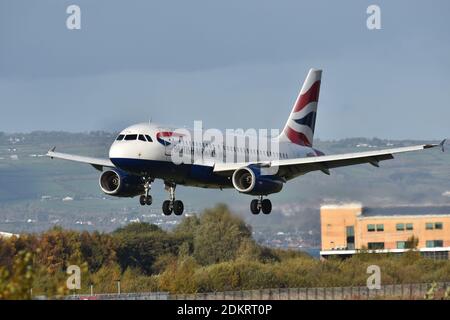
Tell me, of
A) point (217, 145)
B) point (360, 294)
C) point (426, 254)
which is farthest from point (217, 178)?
point (426, 254)

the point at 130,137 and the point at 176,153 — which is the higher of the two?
the point at 130,137

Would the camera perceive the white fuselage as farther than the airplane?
No

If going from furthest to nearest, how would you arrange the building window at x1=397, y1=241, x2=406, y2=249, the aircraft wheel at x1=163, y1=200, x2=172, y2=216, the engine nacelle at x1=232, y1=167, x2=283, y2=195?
the building window at x1=397, y1=241, x2=406, y2=249, the aircraft wheel at x1=163, y1=200, x2=172, y2=216, the engine nacelle at x1=232, y1=167, x2=283, y2=195

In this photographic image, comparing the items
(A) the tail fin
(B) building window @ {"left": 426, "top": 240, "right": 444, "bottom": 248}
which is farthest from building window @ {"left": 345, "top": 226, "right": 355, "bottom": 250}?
(A) the tail fin

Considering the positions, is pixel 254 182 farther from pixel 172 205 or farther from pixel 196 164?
pixel 172 205

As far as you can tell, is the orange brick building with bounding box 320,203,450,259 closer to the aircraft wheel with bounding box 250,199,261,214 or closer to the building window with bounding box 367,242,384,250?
the building window with bounding box 367,242,384,250

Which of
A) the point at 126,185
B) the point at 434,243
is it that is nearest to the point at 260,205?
the point at 126,185

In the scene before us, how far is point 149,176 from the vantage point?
202 ft

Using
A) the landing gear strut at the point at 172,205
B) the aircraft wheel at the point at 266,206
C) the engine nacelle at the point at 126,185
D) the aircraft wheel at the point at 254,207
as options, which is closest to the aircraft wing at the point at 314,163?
the aircraft wheel at the point at 266,206

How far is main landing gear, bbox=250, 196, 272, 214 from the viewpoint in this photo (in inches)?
2621

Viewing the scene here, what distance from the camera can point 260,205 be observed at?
66.5m

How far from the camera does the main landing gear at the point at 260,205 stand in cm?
6656

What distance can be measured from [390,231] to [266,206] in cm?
3848
